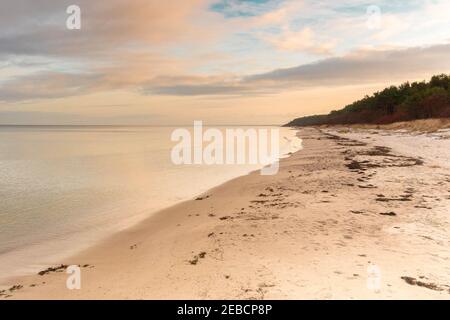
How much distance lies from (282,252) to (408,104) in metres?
99.2

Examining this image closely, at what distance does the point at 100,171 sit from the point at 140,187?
9.00 m

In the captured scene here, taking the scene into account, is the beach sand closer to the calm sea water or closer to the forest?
the calm sea water

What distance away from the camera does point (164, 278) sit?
23.5 ft

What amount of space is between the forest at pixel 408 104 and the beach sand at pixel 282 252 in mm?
64600

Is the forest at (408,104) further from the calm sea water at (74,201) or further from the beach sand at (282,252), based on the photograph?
the beach sand at (282,252)

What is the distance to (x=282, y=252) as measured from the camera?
27.3 ft

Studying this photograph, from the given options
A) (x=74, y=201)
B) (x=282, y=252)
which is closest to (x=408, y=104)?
(x=74, y=201)

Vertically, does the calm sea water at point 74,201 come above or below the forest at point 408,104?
below

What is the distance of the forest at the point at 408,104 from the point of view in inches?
3132

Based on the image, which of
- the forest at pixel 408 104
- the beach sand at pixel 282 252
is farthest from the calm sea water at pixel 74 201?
the forest at pixel 408 104

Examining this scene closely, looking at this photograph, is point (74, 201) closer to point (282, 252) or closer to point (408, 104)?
point (282, 252)
